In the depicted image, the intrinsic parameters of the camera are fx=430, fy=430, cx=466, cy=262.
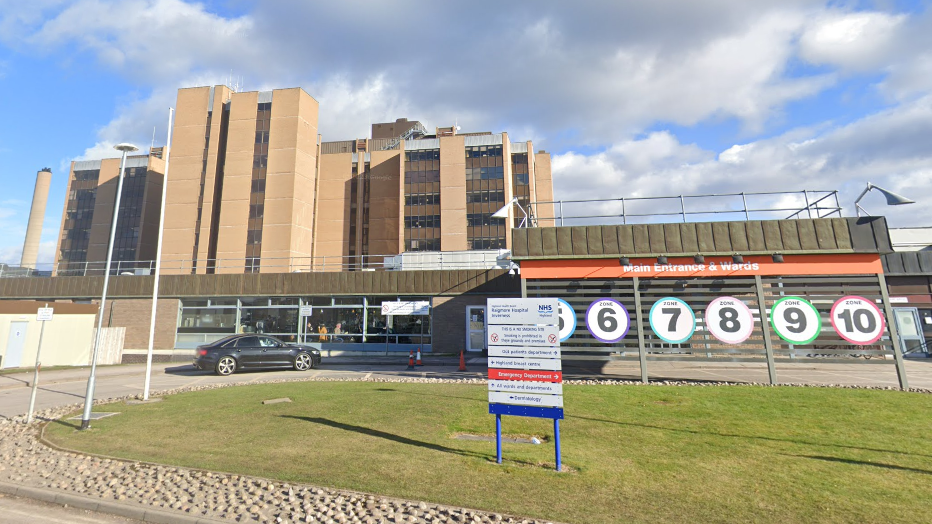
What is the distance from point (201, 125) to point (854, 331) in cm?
6729

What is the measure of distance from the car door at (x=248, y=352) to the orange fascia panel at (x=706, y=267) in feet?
39.0

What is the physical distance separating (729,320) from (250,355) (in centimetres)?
1809

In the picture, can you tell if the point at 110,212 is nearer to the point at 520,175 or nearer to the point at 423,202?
the point at 423,202

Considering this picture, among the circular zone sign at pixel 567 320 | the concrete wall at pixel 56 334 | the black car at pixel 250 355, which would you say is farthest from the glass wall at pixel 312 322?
the circular zone sign at pixel 567 320

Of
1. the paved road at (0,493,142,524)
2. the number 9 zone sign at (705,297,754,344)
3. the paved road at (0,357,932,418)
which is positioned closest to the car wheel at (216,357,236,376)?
the paved road at (0,357,932,418)

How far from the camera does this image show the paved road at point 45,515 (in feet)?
17.0

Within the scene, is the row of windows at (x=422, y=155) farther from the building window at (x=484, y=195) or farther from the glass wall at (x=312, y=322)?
the glass wall at (x=312, y=322)

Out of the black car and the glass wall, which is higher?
the glass wall

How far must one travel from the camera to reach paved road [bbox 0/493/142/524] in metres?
5.18

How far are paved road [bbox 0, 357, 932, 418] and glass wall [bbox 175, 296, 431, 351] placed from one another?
351cm

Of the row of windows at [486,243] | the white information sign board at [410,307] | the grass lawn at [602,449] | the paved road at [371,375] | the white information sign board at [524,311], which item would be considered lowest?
the grass lawn at [602,449]

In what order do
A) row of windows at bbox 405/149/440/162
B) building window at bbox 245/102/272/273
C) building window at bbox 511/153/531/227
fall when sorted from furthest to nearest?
1. building window at bbox 511/153/531/227
2. row of windows at bbox 405/149/440/162
3. building window at bbox 245/102/272/273

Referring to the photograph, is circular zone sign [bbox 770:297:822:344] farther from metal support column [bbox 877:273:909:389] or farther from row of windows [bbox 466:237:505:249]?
row of windows [bbox 466:237:505:249]

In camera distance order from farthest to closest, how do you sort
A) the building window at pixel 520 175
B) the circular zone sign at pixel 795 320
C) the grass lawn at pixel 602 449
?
the building window at pixel 520 175
the circular zone sign at pixel 795 320
the grass lawn at pixel 602 449
